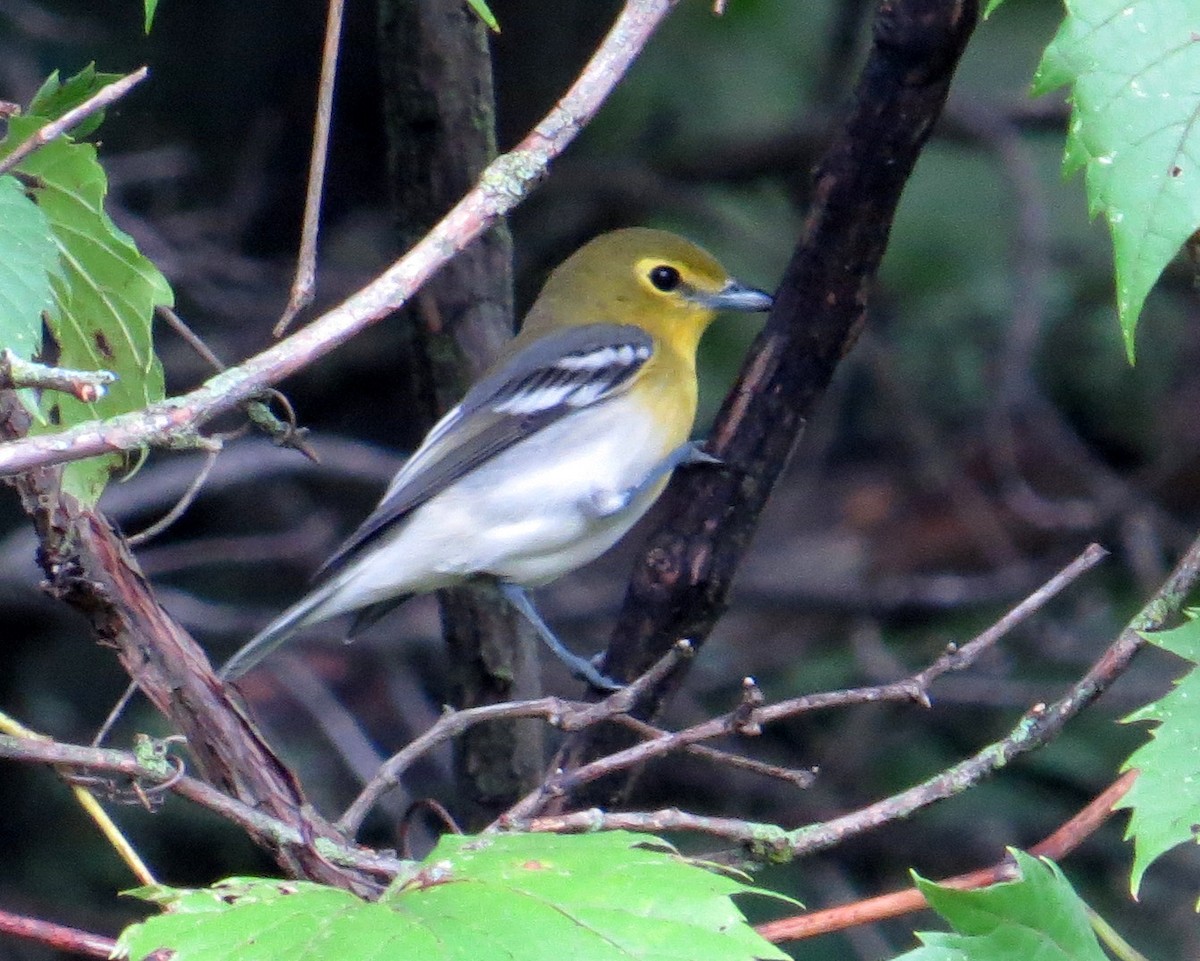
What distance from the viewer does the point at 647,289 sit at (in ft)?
15.0

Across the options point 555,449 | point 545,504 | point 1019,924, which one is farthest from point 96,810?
point 555,449

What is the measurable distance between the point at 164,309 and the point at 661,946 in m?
1.20

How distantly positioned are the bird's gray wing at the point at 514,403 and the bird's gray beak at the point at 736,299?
0.21 metres

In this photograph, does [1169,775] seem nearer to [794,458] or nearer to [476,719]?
[476,719]

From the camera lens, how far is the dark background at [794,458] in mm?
5023

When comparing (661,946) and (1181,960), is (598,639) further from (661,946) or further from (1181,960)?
(661,946)

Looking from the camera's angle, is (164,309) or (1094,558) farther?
(164,309)

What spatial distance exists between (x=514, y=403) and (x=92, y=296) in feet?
6.76

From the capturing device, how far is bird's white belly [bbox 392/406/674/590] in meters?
3.98

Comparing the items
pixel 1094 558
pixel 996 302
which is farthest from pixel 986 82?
pixel 1094 558

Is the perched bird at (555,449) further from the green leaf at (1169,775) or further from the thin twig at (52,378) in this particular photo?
the thin twig at (52,378)

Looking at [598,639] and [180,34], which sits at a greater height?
[180,34]

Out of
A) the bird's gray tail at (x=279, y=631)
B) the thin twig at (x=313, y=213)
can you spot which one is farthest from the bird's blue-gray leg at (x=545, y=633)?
the thin twig at (x=313, y=213)

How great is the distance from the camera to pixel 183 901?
161 cm
